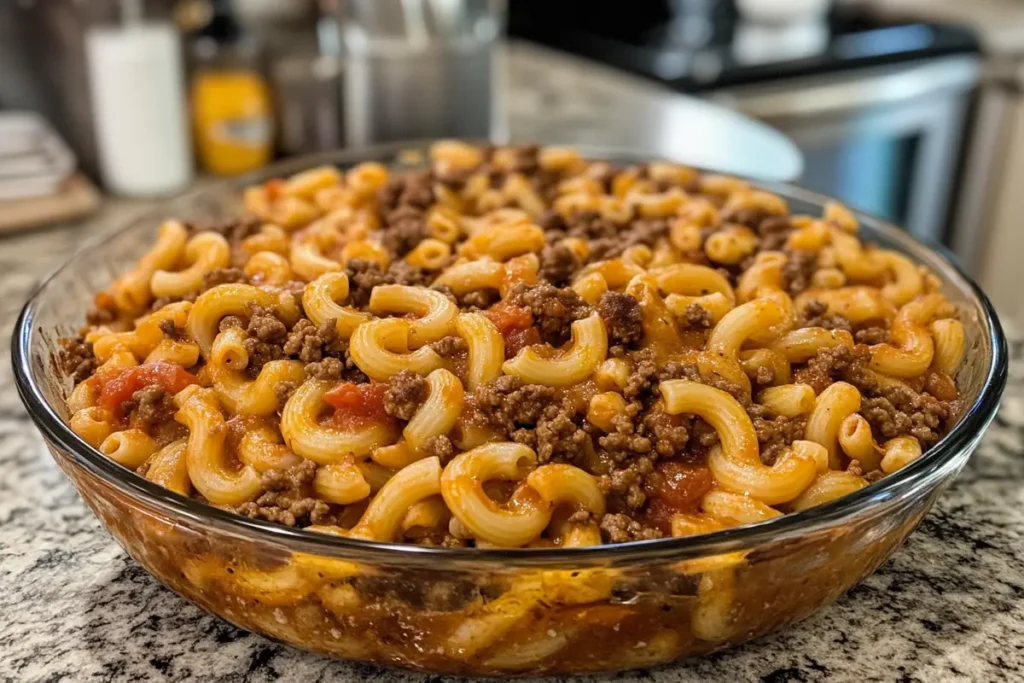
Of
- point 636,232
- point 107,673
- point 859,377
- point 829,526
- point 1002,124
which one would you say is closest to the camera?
point 829,526

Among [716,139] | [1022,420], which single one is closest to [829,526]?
[1022,420]

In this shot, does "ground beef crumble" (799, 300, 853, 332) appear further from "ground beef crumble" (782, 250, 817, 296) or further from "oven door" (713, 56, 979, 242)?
"oven door" (713, 56, 979, 242)

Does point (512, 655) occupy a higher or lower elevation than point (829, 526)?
lower

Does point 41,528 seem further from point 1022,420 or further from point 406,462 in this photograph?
point 1022,420

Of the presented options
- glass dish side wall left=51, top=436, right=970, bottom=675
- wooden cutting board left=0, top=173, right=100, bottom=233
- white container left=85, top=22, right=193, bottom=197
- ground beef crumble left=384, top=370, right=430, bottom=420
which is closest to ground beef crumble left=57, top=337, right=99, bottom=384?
glass dish side wall left=51, top=436, right=970, bottom=675

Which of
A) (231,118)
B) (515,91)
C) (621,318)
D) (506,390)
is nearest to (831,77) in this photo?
(515,91)

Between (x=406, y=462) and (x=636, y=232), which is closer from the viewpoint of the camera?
(x=406, y=462)

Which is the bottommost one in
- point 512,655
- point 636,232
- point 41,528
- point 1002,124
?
point 1002,124

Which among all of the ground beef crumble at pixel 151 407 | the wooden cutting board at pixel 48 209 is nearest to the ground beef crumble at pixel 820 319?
the ground beef crumble at pixel 151 407
